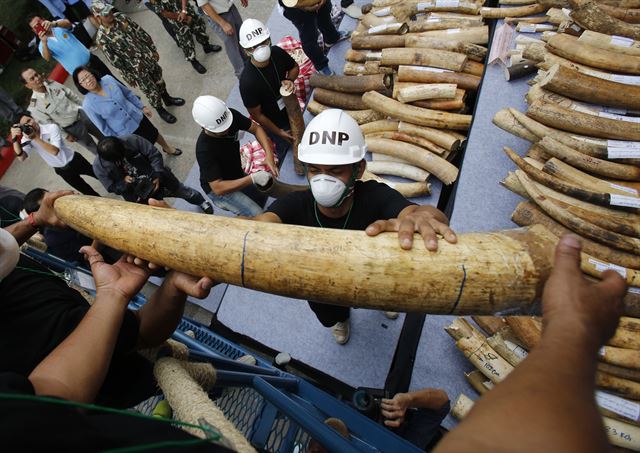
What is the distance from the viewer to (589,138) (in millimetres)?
3291

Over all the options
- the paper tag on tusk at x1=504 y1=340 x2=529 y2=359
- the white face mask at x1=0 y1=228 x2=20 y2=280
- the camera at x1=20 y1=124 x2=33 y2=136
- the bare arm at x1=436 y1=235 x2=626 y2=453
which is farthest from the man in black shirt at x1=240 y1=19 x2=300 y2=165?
the bare arm at x1=436 y1=235 x2=626 y2=453

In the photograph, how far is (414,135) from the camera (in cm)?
434

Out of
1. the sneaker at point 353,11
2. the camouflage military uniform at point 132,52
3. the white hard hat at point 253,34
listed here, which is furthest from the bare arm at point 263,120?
the sneaker at point 353,11

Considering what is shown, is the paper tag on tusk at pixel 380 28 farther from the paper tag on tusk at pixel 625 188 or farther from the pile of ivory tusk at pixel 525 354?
the pile of ivory tusk at pixel 525 354

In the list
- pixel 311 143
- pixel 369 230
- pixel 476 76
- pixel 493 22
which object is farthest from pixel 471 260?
pixel 493 22

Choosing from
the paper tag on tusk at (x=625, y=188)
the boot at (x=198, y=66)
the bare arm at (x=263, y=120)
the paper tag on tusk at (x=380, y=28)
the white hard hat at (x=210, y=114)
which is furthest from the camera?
the boot at (x=198, y=66)

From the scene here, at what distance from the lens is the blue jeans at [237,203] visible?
4.55 m

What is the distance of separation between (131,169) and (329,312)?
3.12 m

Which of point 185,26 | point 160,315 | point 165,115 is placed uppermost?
point 185,26

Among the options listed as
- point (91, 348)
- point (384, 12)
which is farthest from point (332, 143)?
point (384, 12)

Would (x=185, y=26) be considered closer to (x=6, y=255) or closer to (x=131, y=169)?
(x=131, y=169)

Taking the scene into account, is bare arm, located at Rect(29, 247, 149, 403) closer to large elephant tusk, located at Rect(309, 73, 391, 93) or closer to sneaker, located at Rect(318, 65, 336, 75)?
large elephant tusk, located at Rect(309, 73, 391, 93)

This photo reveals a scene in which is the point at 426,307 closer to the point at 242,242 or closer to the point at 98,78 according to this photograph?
the point at 242,242

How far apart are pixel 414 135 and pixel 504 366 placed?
96.9 inches
